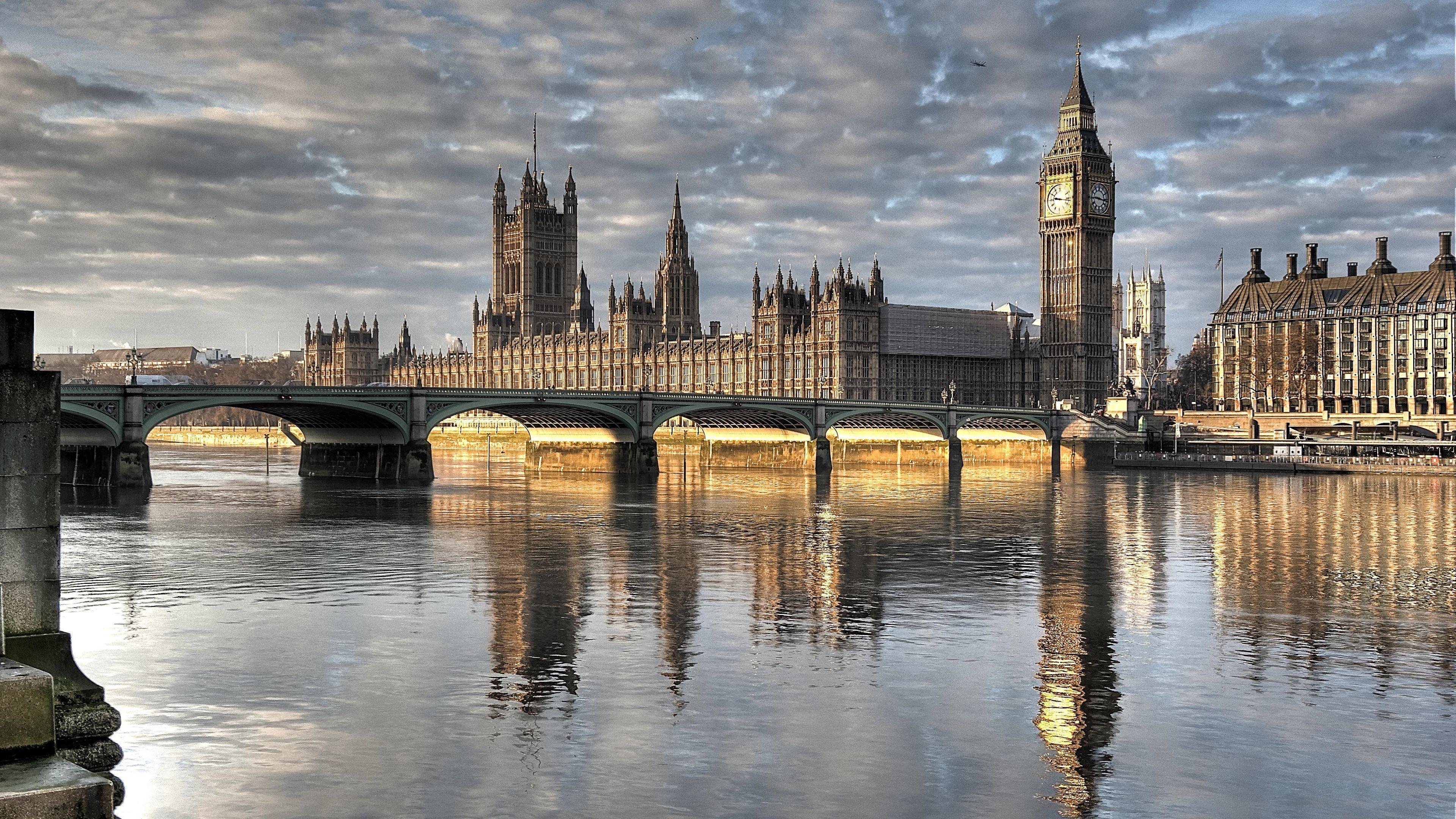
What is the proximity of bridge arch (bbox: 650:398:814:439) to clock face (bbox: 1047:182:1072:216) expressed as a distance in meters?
57.7

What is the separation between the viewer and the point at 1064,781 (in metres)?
17.2

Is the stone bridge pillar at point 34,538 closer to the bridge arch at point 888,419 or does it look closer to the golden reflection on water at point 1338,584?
the golden reflection on water at point 1338,584

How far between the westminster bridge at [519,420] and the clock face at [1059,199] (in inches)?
1628

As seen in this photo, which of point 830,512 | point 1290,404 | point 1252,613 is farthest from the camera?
point 1290,404

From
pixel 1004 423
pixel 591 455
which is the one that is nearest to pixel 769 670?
pixel 591 455

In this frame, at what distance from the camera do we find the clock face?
156 metres

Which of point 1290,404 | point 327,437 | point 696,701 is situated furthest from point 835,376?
point 696,701

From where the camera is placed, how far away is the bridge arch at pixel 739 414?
94.6 meters

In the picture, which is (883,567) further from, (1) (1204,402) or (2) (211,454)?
(1) (1204,402)

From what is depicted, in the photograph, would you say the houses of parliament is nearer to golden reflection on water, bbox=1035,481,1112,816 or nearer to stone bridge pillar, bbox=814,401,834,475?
stone bridge pillar, bbox=814,401,834,475

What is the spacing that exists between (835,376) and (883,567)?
10767cm

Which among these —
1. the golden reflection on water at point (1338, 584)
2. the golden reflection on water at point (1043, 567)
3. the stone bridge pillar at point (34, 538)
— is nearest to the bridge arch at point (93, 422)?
the golden reflection on water at point (1043, 567)

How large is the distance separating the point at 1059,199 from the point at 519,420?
78043 mm

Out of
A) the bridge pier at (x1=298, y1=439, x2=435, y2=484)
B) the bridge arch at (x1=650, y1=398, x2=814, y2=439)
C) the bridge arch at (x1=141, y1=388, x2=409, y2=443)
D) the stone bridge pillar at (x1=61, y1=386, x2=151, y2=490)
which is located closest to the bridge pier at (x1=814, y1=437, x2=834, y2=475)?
the bridge arch at (x1=650, y1=398, x2=814, y2=439)
